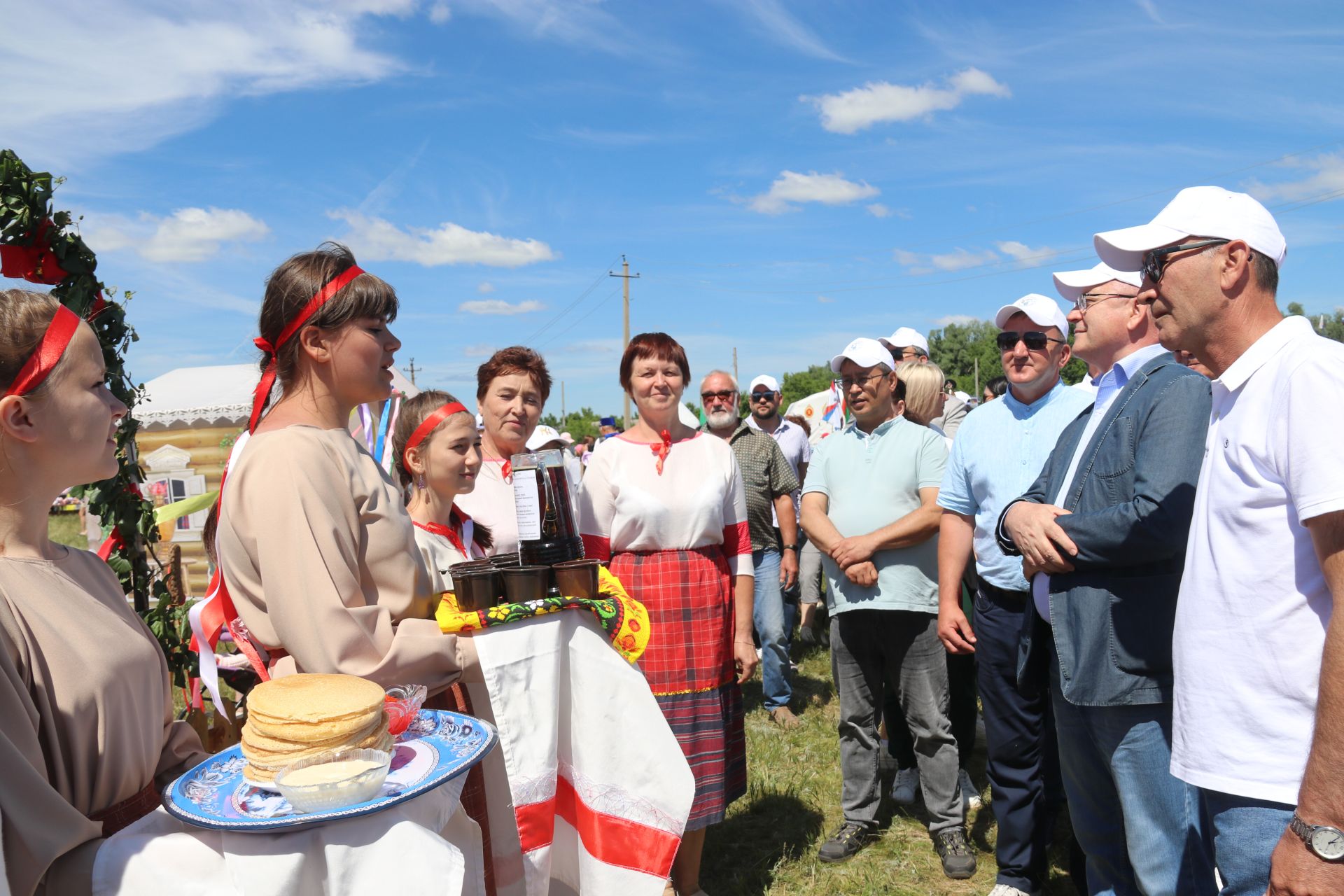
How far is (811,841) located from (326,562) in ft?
11.1

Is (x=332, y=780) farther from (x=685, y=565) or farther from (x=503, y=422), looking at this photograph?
(x=503, y=422)

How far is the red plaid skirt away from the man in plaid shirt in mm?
2295

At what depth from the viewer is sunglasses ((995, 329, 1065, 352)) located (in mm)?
3959

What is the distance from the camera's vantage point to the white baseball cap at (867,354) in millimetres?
4527

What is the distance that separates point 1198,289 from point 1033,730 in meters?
2.15

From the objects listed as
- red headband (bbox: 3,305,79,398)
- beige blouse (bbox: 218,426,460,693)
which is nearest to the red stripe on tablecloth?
beige blouse (bbox: 218,426,460,693)

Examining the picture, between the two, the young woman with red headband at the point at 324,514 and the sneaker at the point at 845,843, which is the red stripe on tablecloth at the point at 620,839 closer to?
the young woman with red headband at the point at 324,514

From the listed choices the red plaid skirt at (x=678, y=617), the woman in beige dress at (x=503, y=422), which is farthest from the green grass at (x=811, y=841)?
the woman in beige dress at (x=503, y=422)

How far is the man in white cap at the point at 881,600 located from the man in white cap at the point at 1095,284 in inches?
43.3

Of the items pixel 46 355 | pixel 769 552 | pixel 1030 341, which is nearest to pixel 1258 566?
pixel 1030 341

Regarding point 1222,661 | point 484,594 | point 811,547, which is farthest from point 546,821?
point 811,547

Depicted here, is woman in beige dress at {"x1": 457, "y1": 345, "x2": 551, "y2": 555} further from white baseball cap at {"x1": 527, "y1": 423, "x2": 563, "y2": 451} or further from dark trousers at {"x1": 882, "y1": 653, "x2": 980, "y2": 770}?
white baseball cap at {"x1": 527, "y1": 423, "x2": 563, "y2": 451}

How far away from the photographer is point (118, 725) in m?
1.59

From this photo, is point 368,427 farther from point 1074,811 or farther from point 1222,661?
point 1222,661
